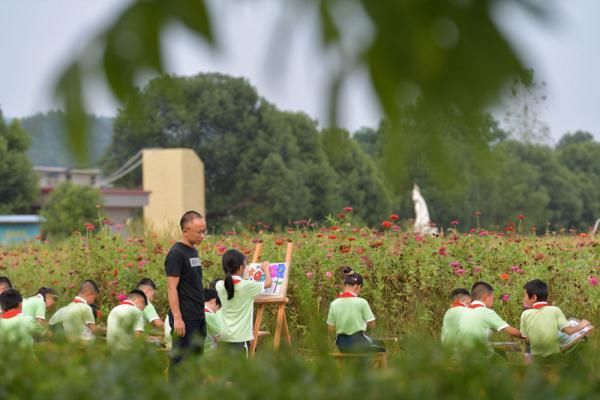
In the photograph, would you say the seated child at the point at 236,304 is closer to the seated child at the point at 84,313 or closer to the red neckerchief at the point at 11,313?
the seated child at the point at 84,313

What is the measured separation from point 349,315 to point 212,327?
3.84 feet

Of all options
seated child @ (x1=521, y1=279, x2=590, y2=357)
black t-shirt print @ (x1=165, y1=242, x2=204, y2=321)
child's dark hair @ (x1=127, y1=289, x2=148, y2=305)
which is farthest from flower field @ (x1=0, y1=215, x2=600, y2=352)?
black t-shirt print @ (x1=165, y1=242, x2=204, y2=321)

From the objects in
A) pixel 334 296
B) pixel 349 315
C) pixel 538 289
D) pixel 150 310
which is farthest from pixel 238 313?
pixel 334 296

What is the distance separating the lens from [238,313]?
764 centimetres

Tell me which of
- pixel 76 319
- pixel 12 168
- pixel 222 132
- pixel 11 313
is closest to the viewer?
pixel 12 168

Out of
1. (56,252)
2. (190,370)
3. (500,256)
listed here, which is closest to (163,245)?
(56,252)

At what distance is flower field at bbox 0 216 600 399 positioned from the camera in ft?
8.43

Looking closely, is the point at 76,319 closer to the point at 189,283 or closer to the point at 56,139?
the point at 189,283

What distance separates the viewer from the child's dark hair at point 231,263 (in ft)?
24.6

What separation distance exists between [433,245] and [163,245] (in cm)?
394

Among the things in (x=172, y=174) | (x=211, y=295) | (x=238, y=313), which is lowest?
(x=238, y=313)

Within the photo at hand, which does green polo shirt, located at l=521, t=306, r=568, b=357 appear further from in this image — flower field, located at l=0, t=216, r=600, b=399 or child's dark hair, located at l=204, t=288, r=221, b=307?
child's dark hair, located at l=204, t=288, r=221, b=307

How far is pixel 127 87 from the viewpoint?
1.17 m

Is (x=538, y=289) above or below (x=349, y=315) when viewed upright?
above
